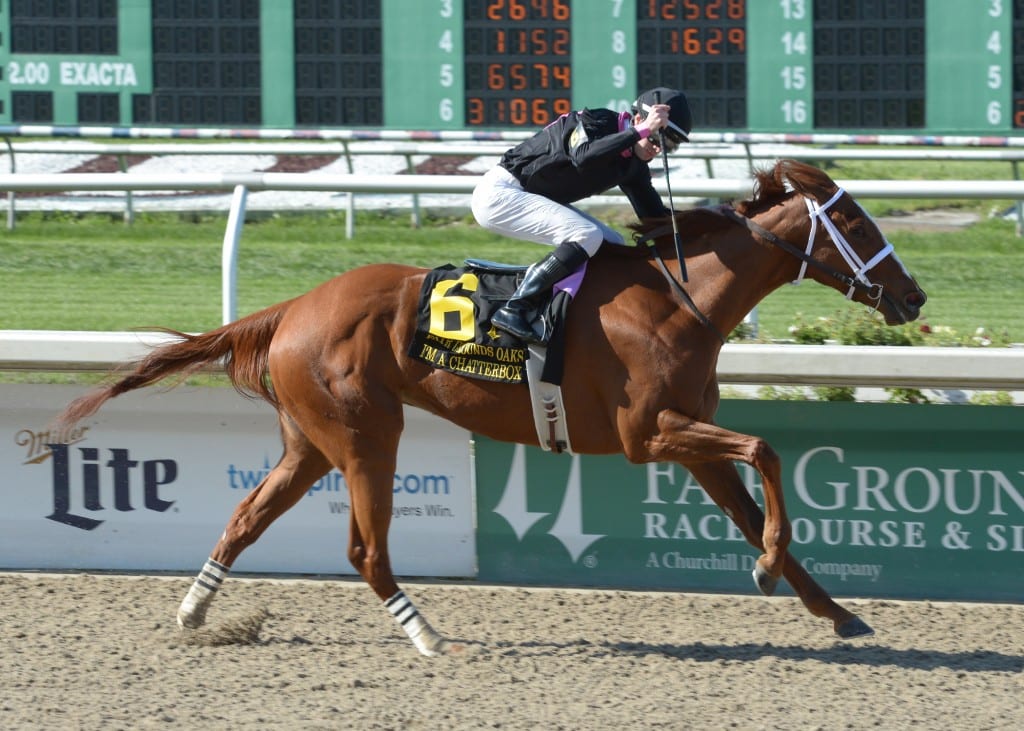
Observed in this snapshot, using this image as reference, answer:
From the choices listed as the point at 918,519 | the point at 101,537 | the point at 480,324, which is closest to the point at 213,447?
the point at 101,537

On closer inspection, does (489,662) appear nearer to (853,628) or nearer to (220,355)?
(853,628)

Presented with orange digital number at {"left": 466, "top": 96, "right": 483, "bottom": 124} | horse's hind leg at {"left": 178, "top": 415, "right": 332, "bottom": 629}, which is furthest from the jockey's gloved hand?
orange digital number at {"left": 466, "top": 96, "right": 483, "bottom": 124}

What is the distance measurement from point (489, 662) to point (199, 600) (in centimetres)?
102

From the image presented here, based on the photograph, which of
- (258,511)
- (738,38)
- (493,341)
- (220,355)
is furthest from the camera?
(738,38)

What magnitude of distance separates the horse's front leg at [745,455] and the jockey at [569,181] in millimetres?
516

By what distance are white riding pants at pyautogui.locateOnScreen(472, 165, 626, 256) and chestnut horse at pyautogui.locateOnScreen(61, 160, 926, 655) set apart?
0.13 meters

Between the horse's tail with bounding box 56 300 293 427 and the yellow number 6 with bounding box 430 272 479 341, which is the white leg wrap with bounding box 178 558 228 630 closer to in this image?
the horse's tail with bounding box 56 300 293 427

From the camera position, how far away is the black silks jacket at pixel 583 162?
4453 mm

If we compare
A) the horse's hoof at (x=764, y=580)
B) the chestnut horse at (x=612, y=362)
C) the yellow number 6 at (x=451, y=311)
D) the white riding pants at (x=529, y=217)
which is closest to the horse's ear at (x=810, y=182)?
the chestnut horse at (x=612, y=362)

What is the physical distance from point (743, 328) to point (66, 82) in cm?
880

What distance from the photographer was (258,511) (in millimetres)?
4793

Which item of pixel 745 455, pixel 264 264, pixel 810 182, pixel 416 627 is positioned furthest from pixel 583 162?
pixel 264 264

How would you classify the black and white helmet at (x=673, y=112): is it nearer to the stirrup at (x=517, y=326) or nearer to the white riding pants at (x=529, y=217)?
the white riding pants at (x=529, y=217)

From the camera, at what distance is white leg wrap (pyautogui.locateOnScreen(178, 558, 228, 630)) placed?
4.75 meters
